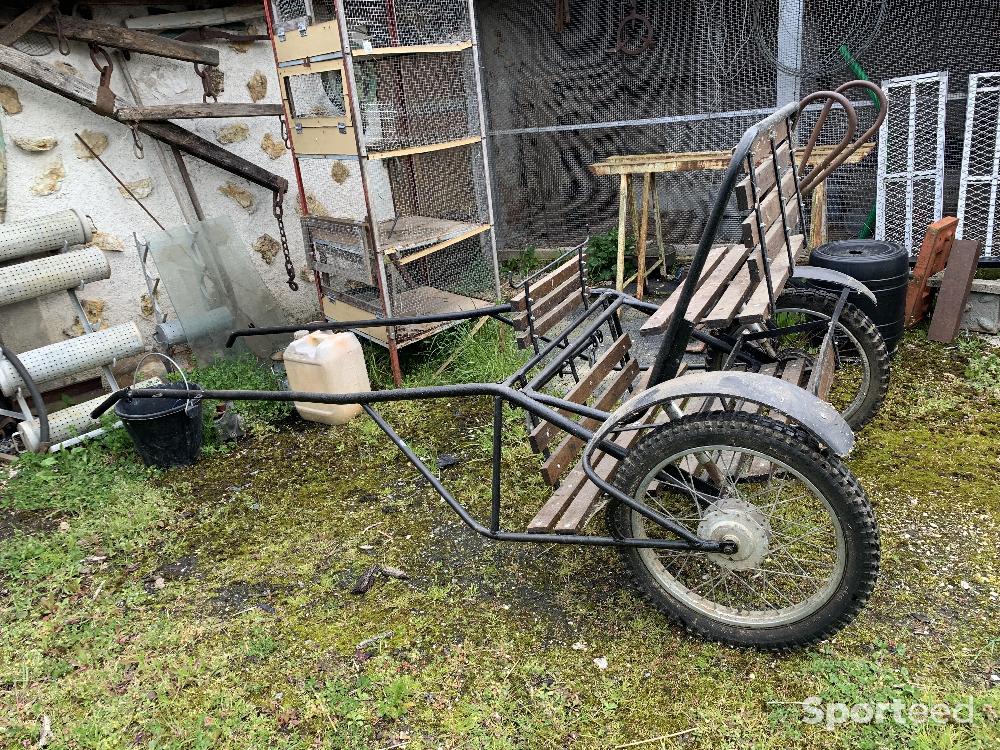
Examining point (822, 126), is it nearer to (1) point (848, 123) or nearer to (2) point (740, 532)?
(1) point (848, 123)

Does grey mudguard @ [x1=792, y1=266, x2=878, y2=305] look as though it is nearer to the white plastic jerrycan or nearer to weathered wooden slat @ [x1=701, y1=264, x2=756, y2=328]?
weathered wooden slat @ [x1=701, y1=264, x2=756, y2=328]

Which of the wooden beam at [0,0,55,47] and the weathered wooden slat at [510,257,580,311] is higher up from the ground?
the wooden beam at [0,0,55,47]

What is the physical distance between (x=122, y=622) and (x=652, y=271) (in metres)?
5.41

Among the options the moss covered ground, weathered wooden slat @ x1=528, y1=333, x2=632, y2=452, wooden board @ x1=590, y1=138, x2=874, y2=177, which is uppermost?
wooden board @ x1=590, y1=138, x2=874, y2=177

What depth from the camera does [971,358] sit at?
485 centimetres

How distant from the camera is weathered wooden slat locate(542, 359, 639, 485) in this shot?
296cm

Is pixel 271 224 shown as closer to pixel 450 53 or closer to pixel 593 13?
pixel 450 53

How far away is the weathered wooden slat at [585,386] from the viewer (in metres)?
2.97

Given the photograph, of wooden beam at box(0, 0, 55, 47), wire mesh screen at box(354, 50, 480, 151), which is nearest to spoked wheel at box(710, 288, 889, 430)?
wire mesh screen at box(354, 50, 480, 151)

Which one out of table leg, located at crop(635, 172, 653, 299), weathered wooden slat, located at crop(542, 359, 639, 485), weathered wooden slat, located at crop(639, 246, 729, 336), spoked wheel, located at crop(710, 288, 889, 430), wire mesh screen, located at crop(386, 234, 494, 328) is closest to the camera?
weathered wooden slat, located at crop(639, 246, 729, 336)

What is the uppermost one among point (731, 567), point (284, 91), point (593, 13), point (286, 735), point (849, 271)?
point (593, 13)

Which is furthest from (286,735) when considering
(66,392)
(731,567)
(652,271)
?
(652,271)

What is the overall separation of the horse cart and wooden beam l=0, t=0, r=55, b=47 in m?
2.92

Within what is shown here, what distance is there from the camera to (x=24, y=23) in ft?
16.1
